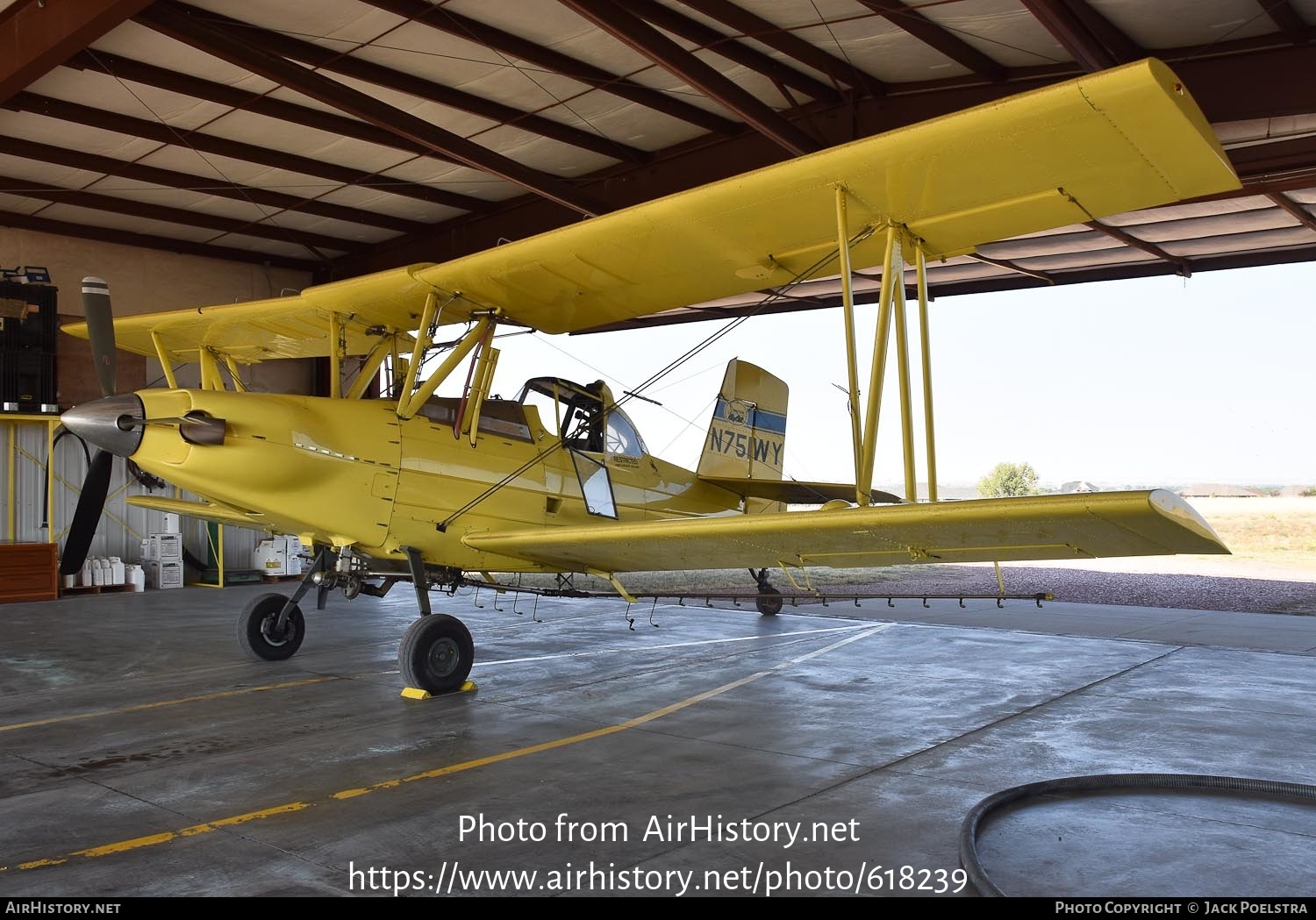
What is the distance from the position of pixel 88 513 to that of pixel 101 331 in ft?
4.48

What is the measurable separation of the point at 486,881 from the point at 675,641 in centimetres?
640

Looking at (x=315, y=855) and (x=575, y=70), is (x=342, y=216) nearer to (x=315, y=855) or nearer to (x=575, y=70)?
(x=575, y=70)

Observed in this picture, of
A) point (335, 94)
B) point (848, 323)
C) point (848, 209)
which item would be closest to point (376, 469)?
point (848, 323)

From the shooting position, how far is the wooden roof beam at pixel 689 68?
770 cm

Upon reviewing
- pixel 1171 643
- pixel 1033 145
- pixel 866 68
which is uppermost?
pixel 866 68

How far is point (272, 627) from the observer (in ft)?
26.1

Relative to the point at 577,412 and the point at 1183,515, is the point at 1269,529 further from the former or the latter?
the point at 1183,515

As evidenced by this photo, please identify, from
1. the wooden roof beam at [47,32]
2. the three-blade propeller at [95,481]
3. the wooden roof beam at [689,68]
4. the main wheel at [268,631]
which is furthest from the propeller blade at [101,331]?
the wooden roof beam at [689,68]

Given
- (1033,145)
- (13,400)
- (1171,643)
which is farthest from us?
(13,400)

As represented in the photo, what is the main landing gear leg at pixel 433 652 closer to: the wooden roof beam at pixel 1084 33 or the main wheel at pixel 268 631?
the main wheel at pixel 268 631

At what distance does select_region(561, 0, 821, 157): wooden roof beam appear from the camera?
770 cm

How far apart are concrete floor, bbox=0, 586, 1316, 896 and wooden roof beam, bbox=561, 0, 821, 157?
5.25 metres
